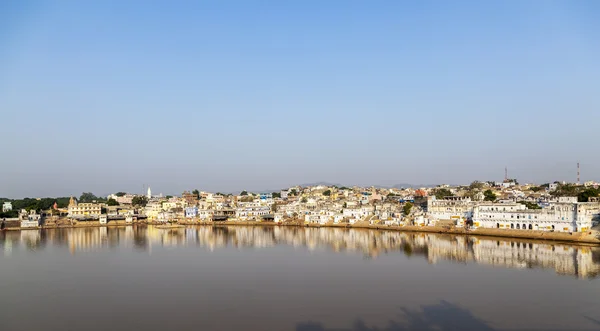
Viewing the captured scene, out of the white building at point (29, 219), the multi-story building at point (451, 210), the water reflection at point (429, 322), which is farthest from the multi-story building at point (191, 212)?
the water reflection at point (429, 322)

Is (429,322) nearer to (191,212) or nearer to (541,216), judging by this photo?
(541,216)

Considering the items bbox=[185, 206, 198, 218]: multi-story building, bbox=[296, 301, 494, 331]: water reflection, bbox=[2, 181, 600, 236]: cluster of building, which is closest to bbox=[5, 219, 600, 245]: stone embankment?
bbox=[2, 181, 600, 236]: cluster of building

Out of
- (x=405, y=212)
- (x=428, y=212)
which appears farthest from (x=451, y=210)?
(x=405, y=212)

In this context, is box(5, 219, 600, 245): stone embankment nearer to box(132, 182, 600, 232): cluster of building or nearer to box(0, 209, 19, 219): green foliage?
box(132, 182, 600, 232): cluster of building

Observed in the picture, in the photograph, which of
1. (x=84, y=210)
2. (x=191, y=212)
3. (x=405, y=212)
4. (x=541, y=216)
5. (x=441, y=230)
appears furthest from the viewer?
(x=191, y=212)

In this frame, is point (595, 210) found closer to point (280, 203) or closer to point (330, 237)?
point (330, 237)
